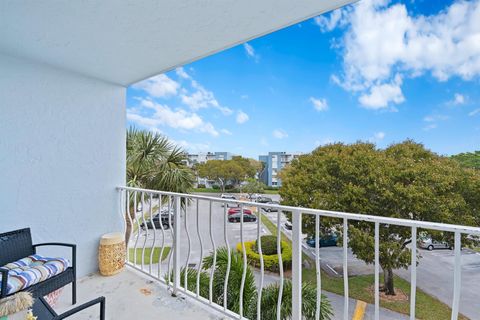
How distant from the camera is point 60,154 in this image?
2795 mm

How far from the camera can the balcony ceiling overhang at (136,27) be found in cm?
172

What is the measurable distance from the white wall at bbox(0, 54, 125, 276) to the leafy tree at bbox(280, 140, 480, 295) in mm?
8706

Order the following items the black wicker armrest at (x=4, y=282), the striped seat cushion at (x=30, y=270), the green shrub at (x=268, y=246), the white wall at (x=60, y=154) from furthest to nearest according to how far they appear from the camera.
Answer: the green shrub at (x=268, y=246) < the white wall at (x=60, y=154) < the striped seat cushion at (x=30, y=270) < the black wicker armrest at (x=4, y=282)

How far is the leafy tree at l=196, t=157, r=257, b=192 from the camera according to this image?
21.4 meters

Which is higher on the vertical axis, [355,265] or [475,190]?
[475,190]

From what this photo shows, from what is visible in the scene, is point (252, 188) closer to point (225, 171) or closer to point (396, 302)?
point (225, 171)

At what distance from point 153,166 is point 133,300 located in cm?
398

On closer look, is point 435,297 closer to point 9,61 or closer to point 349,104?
point 9,61

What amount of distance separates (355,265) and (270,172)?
16.2m

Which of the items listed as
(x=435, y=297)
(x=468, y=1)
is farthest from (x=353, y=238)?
(x=468, y=1)

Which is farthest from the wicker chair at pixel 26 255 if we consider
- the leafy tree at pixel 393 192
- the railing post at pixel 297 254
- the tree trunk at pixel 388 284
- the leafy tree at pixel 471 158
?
the leafy tree at pixel 471 158

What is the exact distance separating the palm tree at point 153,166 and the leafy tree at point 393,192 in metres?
6.35

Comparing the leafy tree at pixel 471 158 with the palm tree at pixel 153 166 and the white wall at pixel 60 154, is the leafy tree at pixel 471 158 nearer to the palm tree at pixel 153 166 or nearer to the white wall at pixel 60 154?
the palm tree at pixel 153 166

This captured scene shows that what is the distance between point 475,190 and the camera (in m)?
9.03
